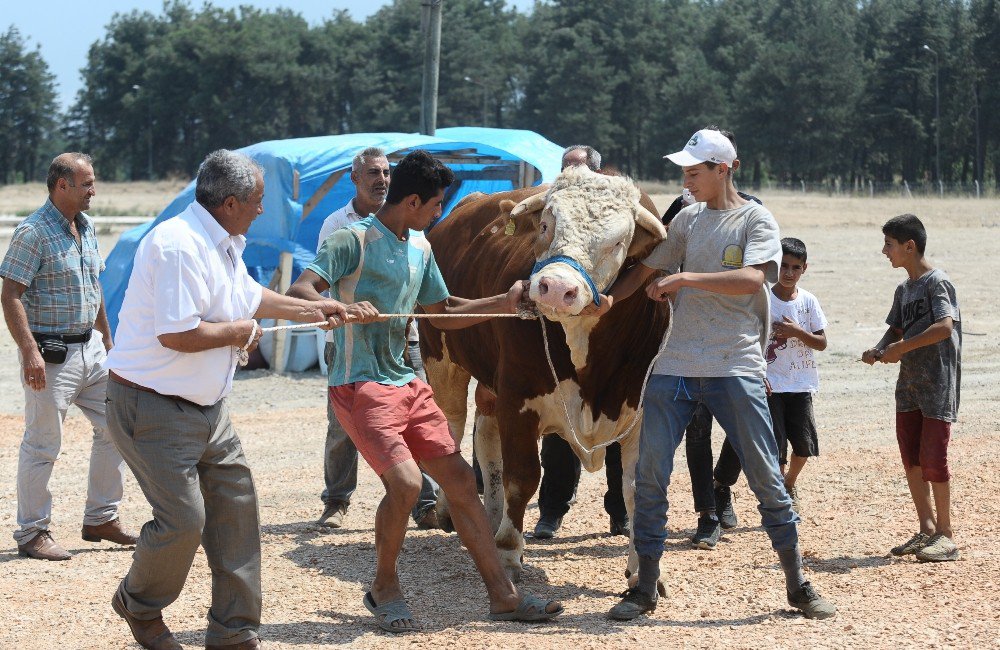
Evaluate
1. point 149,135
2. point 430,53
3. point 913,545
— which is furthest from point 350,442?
point 149,135

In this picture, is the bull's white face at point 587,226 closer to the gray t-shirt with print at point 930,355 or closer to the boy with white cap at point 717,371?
the boy with white cap at point 717,371

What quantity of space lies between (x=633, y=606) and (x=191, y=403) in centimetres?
230

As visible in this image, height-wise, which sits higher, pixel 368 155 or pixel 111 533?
pixel 368 155

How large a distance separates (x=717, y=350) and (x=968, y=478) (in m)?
3.66

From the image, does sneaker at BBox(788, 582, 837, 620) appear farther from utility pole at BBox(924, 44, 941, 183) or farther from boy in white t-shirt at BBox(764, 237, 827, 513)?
utility pole at BBox(924, 44, 941, 183)

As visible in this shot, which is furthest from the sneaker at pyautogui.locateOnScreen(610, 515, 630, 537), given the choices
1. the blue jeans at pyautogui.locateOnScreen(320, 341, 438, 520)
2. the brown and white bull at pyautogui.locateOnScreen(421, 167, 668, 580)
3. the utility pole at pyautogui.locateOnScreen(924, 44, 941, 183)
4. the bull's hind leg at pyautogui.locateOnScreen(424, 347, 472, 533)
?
the utility pole at pyautogui.locateOnScreen(924, 44, 941, 183)

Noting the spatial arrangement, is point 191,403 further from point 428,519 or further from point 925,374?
point 925,374

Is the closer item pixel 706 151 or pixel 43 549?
pixel 706 151

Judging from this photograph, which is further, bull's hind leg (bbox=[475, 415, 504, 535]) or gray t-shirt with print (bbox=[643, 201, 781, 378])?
bull's hind leg (bbox=[475, 415, 504, 535])

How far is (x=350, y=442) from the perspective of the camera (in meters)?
7.65

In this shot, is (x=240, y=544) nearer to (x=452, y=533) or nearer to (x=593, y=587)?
(x=593, y=587)

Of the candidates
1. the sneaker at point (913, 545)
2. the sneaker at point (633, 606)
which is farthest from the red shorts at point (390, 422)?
the sneaker at point (913, 545)

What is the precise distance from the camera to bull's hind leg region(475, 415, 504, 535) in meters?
7.13

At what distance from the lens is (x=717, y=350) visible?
5.48m
